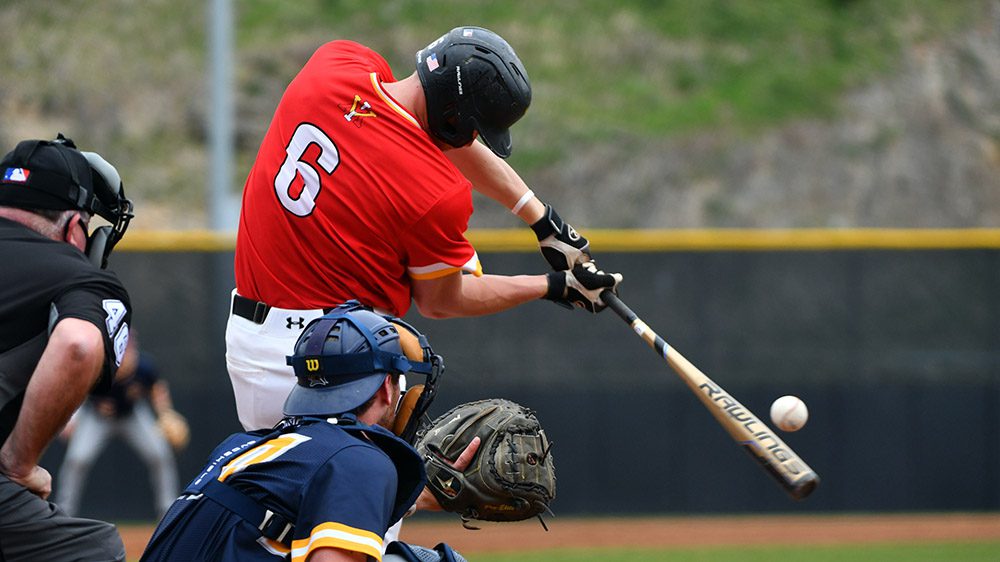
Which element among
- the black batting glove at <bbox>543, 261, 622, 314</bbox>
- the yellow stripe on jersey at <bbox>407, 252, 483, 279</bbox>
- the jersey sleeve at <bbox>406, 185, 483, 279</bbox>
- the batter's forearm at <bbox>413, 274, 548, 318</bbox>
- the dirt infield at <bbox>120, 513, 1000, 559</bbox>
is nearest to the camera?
the jersey sleeve at <bbox>406, 185, 483, 279</bbox>

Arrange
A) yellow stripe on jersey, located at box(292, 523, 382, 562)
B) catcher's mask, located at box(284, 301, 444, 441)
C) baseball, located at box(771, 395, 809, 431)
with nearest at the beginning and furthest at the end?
yellow stripe on jersey, located at box(292, 523, 382, 562)
catcher's mask, located at box(284, 301, 444, 441)
baseball, located at box(771, 395, 809, 431)

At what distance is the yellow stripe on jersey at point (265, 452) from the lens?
2.91 meters

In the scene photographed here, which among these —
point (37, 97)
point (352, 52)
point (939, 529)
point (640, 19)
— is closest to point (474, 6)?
point (640, 19)

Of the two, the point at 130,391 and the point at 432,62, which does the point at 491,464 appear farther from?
the point at 130,391

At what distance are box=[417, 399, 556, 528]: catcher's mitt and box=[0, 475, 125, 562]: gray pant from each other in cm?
97

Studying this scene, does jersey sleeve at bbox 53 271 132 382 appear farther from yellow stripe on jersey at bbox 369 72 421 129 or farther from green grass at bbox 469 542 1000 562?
green grass at bbox 469 542 1000 562

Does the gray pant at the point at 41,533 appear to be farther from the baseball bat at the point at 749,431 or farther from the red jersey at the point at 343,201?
the baseball bat at the point at 749,431

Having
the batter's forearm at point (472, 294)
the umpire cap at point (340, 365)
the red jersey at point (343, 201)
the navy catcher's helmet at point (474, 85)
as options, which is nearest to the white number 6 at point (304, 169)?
the red jersey at point (343, 201)

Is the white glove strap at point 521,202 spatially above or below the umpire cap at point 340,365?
below

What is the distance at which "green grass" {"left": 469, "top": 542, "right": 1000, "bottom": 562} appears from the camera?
9.93m

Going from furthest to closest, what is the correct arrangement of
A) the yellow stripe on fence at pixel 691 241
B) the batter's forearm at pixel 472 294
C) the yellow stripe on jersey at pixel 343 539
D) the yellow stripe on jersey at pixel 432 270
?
the yellow stripe on fence at pixel 691 241
the batter's forearm at pixel 472 294
the yellow stripe on jersey at pixel 432 270
the yellow stripe on jersey at pixel 343 539

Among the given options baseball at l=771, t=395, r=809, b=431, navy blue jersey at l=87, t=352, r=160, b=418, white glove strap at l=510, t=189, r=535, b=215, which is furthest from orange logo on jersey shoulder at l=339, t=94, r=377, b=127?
navy blue jersey at l=87, t=352, r=160, b=418

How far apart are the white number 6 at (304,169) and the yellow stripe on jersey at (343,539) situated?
1284 mm

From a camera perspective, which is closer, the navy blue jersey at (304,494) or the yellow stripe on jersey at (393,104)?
the navy blue jersey at (304,494)
